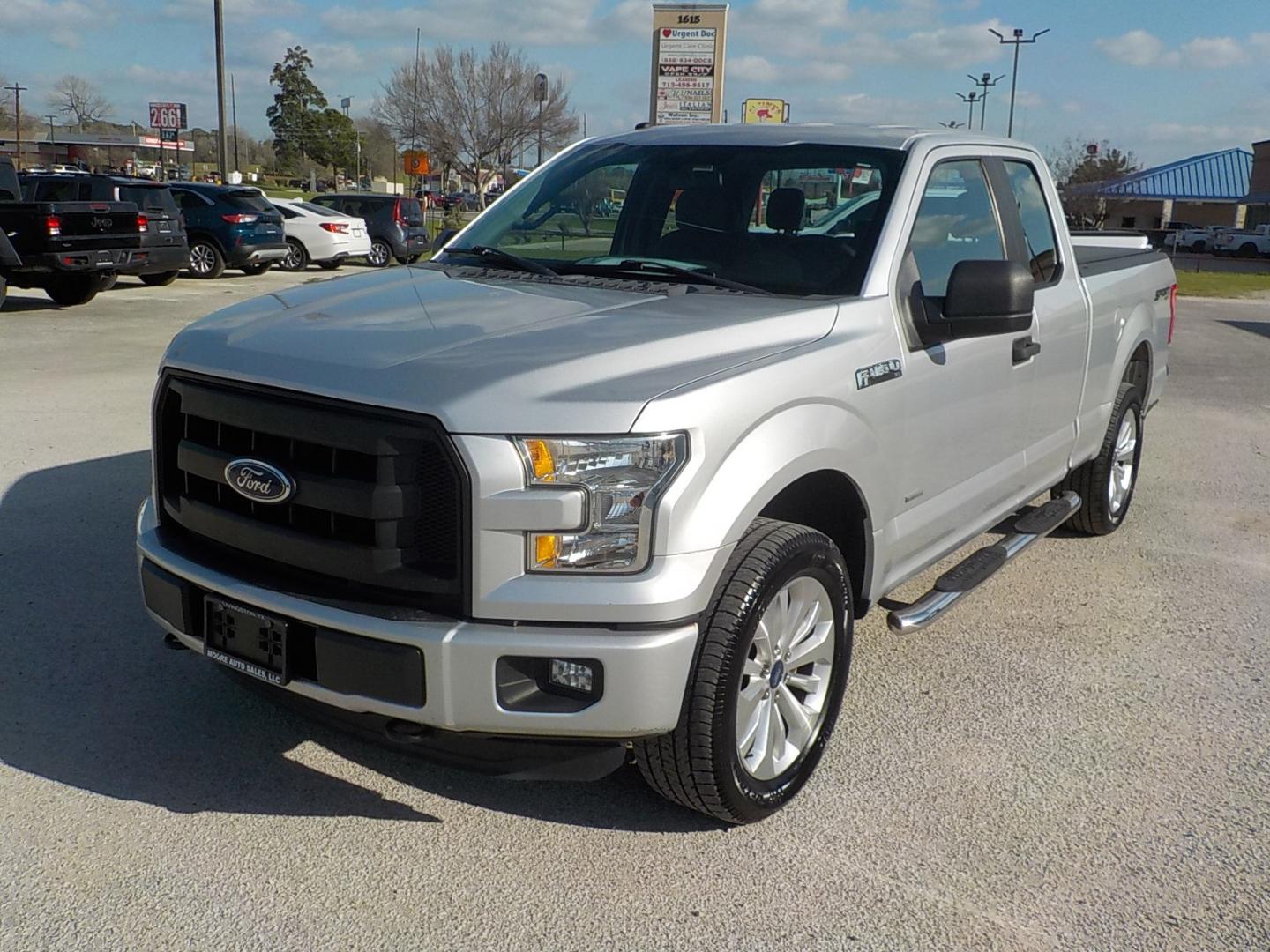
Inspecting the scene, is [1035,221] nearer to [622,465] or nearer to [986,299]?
[986,299]

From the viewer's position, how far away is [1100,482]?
579cm

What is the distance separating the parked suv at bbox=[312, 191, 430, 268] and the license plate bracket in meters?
22.6

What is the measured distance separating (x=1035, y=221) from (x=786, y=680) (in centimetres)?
258

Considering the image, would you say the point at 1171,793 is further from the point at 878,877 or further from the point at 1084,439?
the point at 1084,439

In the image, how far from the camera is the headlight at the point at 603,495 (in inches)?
106

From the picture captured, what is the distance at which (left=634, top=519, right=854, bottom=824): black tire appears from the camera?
2.88 metres

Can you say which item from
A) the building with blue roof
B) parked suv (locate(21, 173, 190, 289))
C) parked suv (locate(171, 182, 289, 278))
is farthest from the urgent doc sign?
the building with blue roof

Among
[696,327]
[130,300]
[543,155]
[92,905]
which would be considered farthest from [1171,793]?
[543,155]

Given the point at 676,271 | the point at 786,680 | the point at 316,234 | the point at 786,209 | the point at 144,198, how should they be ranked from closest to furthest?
the point at 786,680 → the point at 676,271 → the point at 786,209 → the point at 144,198 → the point at 316,234

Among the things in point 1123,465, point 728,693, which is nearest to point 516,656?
point 728,693

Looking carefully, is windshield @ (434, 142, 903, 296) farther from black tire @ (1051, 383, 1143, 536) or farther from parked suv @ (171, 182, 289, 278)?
parked suv @ (171, 182, 289, 278)

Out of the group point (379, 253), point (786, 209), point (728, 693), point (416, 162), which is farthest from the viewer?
point (416, 162)

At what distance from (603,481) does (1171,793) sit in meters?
2.01

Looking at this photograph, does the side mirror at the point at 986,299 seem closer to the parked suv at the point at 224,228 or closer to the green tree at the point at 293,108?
the parked suv at the point at 224,228
